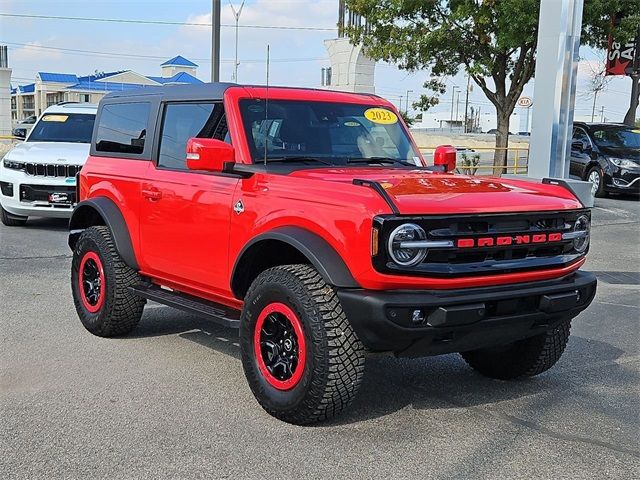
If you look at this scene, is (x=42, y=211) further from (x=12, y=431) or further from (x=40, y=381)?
(x=12, y=431)

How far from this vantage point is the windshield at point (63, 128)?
1269 centimetres

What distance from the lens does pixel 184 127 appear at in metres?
5.68

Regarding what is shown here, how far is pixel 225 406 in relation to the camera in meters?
4.61

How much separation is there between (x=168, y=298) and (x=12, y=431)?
1606 millimetres

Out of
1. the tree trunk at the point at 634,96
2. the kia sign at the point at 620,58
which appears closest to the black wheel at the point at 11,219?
the kia sign at the point at 620,58

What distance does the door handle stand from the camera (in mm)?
5586

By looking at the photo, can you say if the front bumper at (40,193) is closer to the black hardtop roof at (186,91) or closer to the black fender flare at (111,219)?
the black fender flare at (111,219)

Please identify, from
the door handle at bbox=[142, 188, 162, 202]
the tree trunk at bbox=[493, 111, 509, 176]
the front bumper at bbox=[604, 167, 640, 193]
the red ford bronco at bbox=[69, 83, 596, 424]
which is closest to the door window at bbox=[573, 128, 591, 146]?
the front bumper at bbox=[604, 167, 640, 193]

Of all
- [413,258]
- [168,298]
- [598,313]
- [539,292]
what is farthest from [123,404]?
[598,313]

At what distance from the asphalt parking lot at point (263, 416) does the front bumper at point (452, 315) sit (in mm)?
520

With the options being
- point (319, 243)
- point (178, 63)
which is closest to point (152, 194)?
point (319, 243)

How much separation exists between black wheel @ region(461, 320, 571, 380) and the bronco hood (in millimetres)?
878

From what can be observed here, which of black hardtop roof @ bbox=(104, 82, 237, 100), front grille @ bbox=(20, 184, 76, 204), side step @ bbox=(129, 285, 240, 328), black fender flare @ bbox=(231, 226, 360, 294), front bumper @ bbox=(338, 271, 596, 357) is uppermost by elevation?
black hardtop roof @ bbox=(104, 82, 237, 100)

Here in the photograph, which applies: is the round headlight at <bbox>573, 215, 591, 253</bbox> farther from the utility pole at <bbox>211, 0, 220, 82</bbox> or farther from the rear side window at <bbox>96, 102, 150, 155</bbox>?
the utility pole at <bbox>211, 0, 220, 82</bbox>
